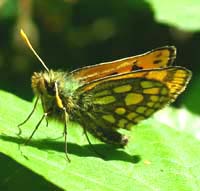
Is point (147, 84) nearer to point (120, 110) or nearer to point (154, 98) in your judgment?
point (154, 98)

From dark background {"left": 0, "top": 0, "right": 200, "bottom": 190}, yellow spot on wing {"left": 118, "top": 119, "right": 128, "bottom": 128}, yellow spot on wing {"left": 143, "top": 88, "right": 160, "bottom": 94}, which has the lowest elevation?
dark background {"left": 0, "top": 0, "right": 200, "bottom": 190}

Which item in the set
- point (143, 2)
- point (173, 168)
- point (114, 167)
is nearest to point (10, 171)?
point (114, 167)

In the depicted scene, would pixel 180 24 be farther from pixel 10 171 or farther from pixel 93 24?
pixel 10 171

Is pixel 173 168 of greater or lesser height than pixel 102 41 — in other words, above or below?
above

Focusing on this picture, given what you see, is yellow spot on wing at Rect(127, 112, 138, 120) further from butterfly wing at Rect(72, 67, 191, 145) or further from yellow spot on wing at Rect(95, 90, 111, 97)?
yellow spot on wing at Rect(95, 90, 111, 97)

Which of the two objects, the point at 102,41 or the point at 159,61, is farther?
the point at 102,41

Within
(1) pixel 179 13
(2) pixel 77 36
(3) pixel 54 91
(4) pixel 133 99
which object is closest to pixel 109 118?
(4) pixel 133 99

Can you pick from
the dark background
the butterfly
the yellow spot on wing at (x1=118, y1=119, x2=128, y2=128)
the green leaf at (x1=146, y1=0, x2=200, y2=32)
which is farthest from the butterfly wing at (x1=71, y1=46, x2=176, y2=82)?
the dark background
